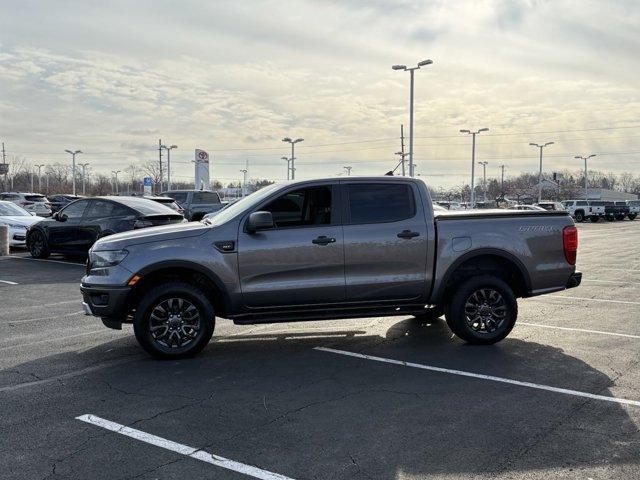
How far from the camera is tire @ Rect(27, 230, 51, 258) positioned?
15.9 m

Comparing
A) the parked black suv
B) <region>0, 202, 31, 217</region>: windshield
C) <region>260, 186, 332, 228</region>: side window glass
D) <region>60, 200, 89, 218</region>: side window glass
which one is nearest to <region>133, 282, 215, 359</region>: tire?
<region>260, 186, 332, 228</region>: side window glass

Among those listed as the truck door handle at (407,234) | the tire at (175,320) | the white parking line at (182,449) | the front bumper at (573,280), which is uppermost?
the truck door handle at (407,234)

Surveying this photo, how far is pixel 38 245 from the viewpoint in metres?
16.1

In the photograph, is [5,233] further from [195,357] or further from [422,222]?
[422,222]

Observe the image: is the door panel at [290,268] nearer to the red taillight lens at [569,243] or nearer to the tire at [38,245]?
the red taillight lens at [569,243]

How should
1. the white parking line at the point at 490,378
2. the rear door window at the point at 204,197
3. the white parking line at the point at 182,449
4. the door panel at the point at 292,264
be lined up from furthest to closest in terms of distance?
the rear door window at the point at 204,197 → the door panel at the point at 292,264 → the white parking line at the point at 490,378 → the white parking line at the point at 182,449

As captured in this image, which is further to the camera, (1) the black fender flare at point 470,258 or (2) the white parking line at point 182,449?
(1) the black fender flare at point 470,258

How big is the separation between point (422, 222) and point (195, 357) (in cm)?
295

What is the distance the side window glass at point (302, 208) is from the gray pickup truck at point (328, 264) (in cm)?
1

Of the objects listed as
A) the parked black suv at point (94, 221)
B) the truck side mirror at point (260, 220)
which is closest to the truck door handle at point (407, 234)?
the truck side mirror at point (260, 220)

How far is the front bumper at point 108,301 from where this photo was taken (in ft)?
21.1

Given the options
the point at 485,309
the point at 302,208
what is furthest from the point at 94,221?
the point at 485,309

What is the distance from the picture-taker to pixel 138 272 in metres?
6.41

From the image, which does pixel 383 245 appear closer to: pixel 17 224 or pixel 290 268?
pixel 290 268
